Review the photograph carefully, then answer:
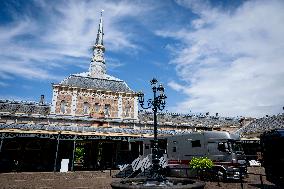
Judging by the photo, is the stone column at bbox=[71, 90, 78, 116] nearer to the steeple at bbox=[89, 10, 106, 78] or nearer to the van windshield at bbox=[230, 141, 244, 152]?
the steeple at bbox=[89, 10, 106, 78]

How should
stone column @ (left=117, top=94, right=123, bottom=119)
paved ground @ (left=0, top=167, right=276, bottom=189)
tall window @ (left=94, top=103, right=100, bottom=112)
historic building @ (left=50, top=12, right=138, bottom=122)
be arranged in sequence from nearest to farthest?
1. paved ground @ (left=0, top=167, right=276, bottom=189)
2. historic building @ (left=50, top=12, right=138, bottom=122)
3. tall window @ (left=94, top=103, right=100, bottom=112)
4. stone column @ (left=117, top=94, right=123, bottom=119)

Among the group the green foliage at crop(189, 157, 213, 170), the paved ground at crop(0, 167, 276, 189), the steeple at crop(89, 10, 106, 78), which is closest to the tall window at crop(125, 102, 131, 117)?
the steeple at crop(89, 10, 106, 78)

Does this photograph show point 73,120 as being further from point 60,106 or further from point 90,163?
point 90,163

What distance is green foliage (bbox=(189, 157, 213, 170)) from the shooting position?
42.6 ft

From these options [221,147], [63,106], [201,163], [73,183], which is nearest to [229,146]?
[221,147]

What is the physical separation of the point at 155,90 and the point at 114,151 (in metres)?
14.3

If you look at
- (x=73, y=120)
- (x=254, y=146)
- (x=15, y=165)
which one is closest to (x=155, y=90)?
(x=15, y=165)

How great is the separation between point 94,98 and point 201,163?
21.7 metres

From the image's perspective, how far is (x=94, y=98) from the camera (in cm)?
3189

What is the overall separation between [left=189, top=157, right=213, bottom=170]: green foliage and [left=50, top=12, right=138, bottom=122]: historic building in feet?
61.2

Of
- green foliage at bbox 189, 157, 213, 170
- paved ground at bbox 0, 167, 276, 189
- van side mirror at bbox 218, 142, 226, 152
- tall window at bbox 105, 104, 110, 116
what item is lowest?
paved ground at bbox 0, 167, 276, 189

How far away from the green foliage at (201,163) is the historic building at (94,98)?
18664 mm

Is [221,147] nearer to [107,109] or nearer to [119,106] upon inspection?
[119,106]

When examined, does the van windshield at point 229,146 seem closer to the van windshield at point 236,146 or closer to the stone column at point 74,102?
the van windshield at point 236,146
